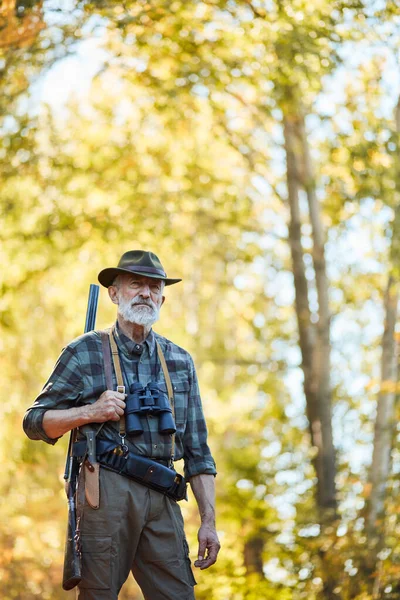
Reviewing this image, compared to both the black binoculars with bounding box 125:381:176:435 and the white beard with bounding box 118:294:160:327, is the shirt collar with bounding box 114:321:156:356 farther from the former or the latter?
the black binoculars with bounding box 125:381:176:435

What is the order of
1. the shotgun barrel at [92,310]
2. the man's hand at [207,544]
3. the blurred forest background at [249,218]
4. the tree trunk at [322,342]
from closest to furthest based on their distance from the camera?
the man's hand at [207,544] < the shotgun barrel at [92,310] < the blurred forest background at [249,218] < the tree trunk at [322,342]

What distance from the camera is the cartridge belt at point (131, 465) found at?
4617 mm

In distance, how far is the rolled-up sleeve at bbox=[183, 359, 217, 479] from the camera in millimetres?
5004

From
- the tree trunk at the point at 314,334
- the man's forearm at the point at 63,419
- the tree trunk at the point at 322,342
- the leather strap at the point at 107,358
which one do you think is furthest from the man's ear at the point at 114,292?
the tree trunk at the point at 322,342

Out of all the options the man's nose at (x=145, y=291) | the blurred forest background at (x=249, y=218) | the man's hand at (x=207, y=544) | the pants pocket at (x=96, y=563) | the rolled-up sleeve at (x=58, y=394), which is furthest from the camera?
the blurred forest background at (x=249, y=218)

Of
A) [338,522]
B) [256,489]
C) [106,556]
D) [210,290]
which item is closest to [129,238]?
[256,489]

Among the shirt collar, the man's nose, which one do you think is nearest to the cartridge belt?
the shirt collar

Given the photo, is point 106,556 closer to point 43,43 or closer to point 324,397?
point 43,43

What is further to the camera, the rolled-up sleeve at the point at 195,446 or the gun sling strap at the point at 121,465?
the rolled-up sleeve at the point at 195,446

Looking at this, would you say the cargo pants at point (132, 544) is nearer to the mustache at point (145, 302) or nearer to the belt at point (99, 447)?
the belt at point (99, 447)

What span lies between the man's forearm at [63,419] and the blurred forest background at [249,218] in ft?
11.9

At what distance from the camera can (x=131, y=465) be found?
15.1ft

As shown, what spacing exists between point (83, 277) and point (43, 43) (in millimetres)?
7813

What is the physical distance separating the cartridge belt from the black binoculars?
11cm
